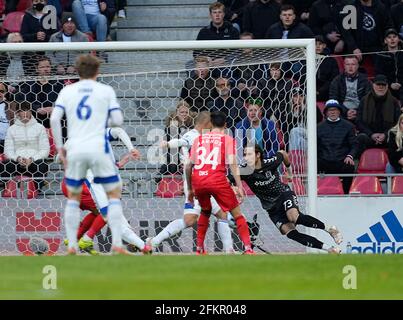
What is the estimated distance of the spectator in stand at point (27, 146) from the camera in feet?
59.2

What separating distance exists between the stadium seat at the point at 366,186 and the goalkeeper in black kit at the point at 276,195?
1961mm

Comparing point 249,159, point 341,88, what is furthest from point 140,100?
point 341,88

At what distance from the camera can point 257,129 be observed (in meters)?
18.3

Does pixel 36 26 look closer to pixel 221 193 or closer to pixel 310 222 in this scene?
pixel 221 193

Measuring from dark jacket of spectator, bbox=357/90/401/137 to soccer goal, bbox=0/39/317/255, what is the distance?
189cm

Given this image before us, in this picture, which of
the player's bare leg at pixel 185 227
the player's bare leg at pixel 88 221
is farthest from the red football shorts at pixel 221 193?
the player's bare leg at pixel 88 221

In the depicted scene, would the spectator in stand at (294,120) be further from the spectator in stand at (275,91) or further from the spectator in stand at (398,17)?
the spectator in stand at (398,17)

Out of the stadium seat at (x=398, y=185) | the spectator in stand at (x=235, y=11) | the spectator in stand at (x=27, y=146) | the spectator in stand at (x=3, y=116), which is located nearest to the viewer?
the spectator in stand at (x=27, y=146)

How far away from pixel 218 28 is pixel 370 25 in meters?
2.44

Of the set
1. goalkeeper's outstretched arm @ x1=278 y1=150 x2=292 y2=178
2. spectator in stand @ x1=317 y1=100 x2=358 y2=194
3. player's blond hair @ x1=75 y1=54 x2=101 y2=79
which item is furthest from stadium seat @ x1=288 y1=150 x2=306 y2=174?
player's blond hair @ x1=75 y1=54 x2=101 y2=79

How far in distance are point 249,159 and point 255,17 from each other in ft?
18.0

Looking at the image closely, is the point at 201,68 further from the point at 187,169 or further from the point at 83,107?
the point at 83,107

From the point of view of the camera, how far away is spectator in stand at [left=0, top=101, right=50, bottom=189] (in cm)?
1805

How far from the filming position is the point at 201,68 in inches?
726
